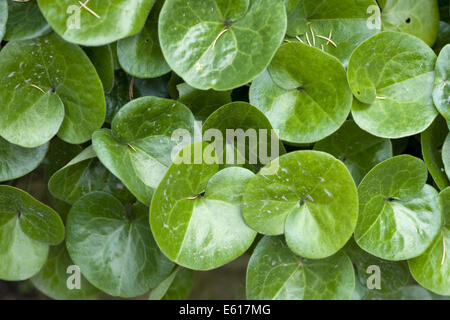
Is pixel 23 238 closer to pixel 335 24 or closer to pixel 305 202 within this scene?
pixel 305 202

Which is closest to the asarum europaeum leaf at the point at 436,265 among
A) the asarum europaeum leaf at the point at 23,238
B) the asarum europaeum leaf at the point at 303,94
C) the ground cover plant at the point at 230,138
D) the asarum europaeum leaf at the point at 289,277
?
the ground cover plant at the point at 230,138

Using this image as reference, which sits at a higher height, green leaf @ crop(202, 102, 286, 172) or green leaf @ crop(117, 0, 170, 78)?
green leaf @ crop(117, 0, 170, 78)

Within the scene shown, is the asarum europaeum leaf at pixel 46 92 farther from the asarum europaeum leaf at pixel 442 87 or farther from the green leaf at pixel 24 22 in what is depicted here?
the asarum europaeum leaf at pixel 442 87

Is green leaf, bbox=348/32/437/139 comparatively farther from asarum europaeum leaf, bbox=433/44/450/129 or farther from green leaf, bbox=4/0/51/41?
green leaf, bbox=4/0/51/41

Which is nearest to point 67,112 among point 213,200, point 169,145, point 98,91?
point 98,91

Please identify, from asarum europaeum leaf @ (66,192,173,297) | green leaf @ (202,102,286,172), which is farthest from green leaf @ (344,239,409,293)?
asarum europaeum leaf @ (66,192,173,297)
